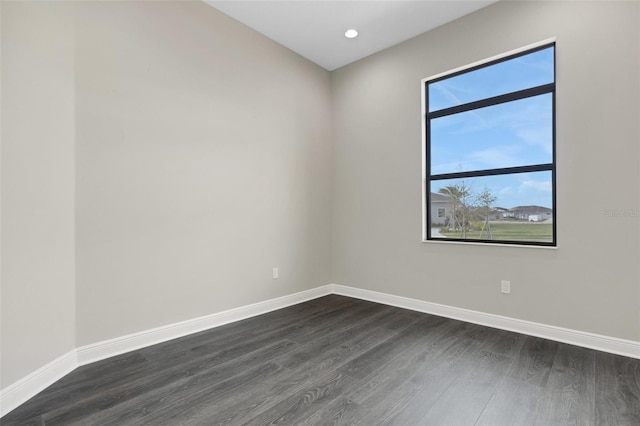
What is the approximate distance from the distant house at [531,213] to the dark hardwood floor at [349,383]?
1.04 metres

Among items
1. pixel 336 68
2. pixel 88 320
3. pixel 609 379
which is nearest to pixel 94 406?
pixel 88 320

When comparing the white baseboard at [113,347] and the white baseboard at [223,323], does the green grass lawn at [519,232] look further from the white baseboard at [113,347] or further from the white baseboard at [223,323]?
the white baseboard at [113,347]

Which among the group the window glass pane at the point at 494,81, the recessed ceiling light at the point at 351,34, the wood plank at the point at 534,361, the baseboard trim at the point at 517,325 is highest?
the recessed ceiling light at the point at 351,34

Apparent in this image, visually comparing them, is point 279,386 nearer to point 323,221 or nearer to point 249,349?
point 249,349

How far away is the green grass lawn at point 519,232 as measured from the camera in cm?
266

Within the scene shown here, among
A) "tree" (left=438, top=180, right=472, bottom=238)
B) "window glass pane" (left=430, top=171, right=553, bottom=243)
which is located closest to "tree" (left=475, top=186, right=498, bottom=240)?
"window glass pane" (left=430, top=171, right=553, bottom=243)

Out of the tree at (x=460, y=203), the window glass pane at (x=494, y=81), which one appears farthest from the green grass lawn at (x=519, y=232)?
the window glass pane at (x=494, y=81)

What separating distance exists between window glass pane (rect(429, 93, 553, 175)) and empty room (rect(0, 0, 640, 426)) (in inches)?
0.7

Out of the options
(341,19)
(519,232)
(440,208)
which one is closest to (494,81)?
(440,208)

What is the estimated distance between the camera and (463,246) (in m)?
3.04

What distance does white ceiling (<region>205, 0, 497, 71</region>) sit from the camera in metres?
2.85

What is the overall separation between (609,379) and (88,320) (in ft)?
11.4

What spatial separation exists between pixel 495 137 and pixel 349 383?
103 inches

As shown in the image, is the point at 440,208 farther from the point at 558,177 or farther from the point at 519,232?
the point at 558,177
